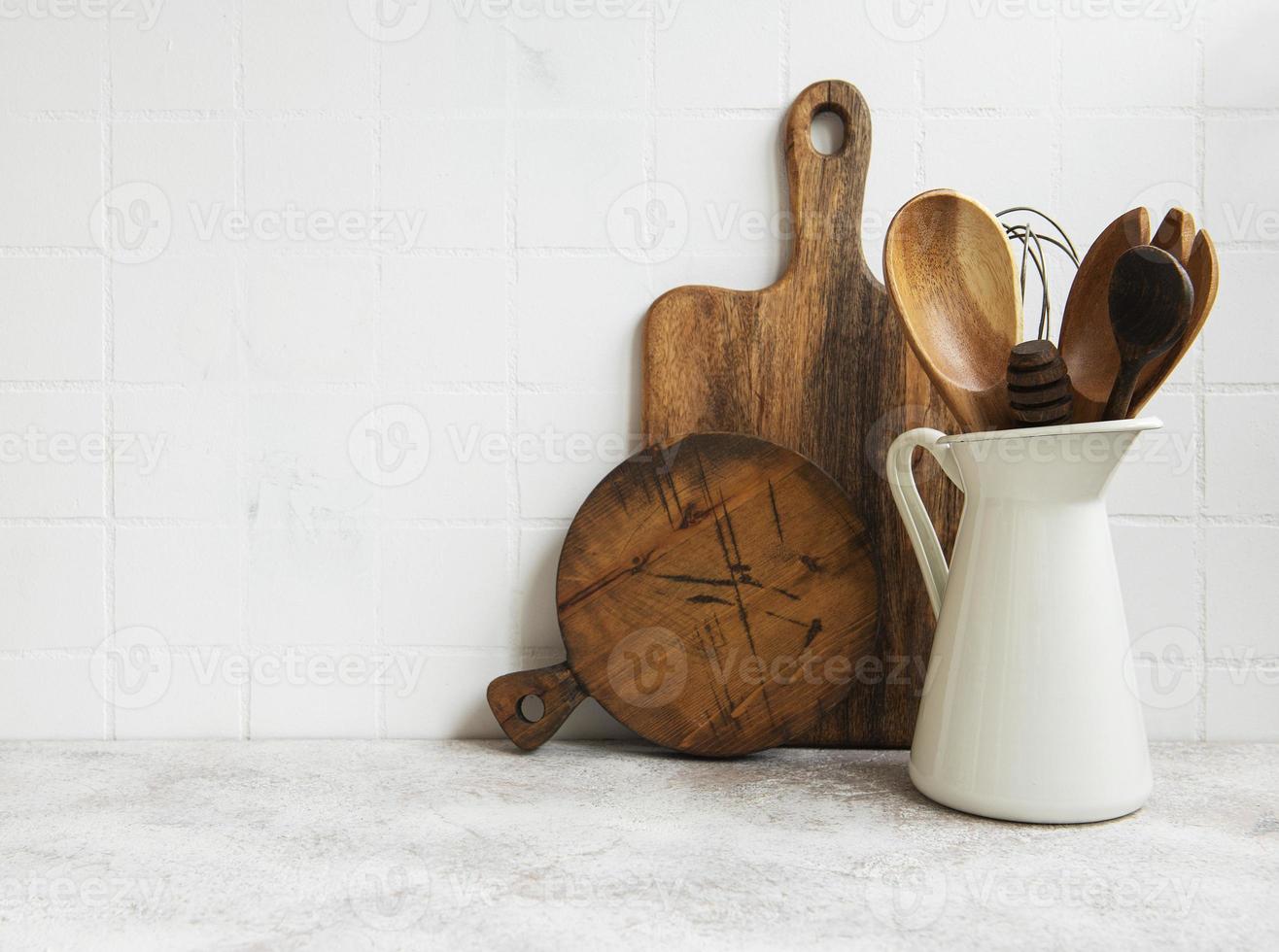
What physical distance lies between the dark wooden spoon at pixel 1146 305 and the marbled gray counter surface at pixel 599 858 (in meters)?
0.31

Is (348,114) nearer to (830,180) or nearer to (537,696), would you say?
(830,180)

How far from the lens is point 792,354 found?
789 mm

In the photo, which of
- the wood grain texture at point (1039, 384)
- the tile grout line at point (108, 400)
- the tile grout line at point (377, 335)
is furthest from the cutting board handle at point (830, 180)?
the tile grout line at point (108, 400)

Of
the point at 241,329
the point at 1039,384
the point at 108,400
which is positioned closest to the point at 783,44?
the point at 1039,384

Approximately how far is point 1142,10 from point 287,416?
839mm

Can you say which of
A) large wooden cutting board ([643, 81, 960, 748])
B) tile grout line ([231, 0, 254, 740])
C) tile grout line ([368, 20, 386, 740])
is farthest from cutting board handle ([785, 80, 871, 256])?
tile grout line ([231, 0, 254, 740])

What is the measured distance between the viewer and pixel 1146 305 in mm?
560

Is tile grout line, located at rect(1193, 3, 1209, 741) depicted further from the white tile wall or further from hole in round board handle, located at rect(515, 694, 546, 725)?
hole in round board handle, located at rect(515, 694, 546, 725)

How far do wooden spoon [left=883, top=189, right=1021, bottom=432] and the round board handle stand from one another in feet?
1.24

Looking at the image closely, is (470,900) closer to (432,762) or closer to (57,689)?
(432,762)

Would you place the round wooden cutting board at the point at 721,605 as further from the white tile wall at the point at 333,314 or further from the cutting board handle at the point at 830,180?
the cutting board handle at the point at 830,180

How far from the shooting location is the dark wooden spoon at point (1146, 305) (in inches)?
21.7

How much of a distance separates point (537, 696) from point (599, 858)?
22 centimetres

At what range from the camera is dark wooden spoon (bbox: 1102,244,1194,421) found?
552 millimetres
